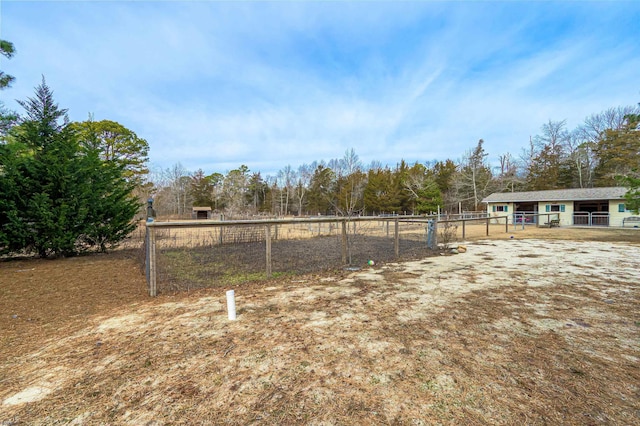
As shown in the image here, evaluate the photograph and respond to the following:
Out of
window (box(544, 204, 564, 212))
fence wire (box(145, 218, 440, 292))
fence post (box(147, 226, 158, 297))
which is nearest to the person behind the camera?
fence post (box(147, 226, 158, 297))

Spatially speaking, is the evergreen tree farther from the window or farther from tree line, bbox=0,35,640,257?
the window

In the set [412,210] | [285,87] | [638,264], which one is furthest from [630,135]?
[285,87]

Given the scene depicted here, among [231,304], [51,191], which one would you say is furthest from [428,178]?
[231,304]

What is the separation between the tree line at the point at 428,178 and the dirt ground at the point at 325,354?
45.8 ft

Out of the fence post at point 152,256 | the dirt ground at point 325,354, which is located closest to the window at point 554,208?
the dirt ground at point 325,354

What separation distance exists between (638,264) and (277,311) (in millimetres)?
9318

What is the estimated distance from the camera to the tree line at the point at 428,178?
97.6 feet

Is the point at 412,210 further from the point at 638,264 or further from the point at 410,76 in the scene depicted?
the point at 638,264

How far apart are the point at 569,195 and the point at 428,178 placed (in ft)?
54.8

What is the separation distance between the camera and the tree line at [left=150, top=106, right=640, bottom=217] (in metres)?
29.7

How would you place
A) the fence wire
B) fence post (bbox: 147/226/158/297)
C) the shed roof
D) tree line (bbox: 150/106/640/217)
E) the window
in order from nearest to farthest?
1. fence post (bbox: 147/226/158/297)
2. the fence wire
3. the shed roof
4. the window
5. tree line (bbox: 150/106/640/217)

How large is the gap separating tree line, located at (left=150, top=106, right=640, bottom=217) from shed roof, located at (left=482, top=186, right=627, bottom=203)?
1738 millimetres

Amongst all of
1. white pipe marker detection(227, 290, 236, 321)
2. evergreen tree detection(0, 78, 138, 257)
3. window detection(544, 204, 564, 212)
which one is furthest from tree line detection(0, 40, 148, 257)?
window detection(544, 204, 564, 212)

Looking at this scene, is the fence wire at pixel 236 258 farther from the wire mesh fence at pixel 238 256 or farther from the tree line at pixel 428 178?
the tree line at pixel 428 178
